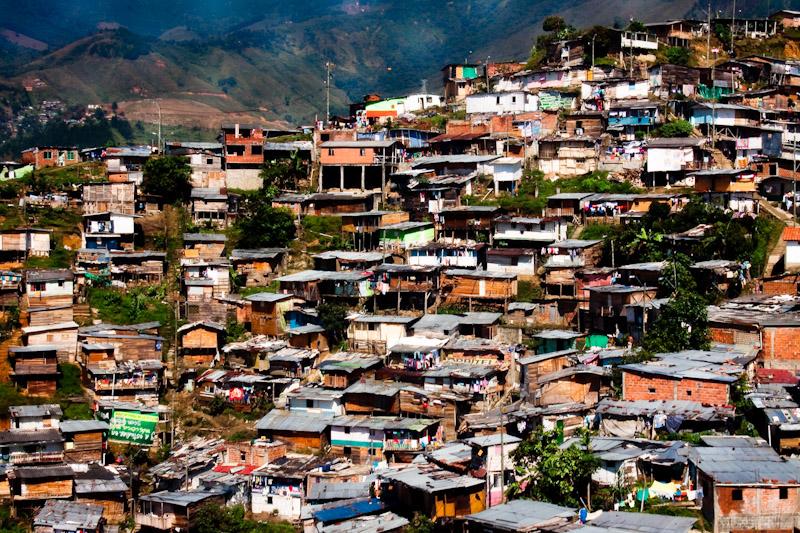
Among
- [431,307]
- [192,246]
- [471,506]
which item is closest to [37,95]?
[192,246]

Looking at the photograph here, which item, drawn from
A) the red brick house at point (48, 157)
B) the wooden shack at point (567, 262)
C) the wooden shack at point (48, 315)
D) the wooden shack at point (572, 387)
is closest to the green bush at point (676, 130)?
the wooden shack at point (567, 262)

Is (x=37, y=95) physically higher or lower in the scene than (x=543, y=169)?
higher

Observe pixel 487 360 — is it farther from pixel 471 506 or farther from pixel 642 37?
pixel 642 37

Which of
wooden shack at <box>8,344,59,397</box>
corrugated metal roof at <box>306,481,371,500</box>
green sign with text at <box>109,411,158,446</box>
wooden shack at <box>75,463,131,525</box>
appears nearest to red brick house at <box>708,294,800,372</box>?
corrugated metal roof at <box>306,481,371,500</box>

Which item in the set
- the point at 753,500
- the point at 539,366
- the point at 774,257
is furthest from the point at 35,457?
the point at 774,257

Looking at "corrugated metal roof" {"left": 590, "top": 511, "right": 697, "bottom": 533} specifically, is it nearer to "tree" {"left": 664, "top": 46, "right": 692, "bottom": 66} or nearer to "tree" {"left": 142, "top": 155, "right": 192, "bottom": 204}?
"tree" {"left": 142, "top": 155, "right": 192, "bottom": 204}

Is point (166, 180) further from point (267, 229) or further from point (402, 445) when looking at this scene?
point (402, 445)
